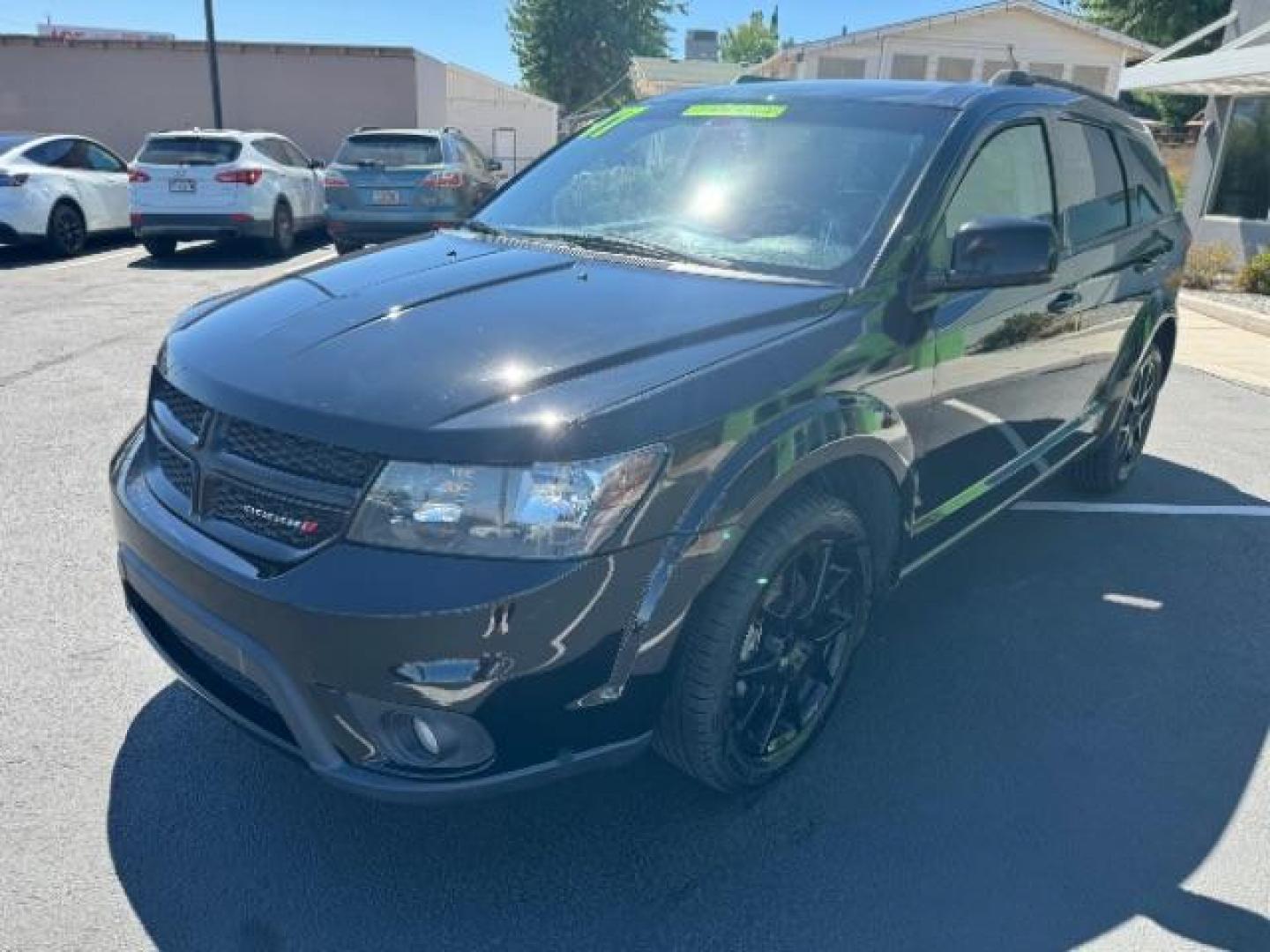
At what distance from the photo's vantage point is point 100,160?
13055mm

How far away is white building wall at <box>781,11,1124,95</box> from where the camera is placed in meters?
28.1

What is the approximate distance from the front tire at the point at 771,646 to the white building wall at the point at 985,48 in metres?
27.7

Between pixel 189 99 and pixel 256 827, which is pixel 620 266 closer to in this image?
pixel 256 827

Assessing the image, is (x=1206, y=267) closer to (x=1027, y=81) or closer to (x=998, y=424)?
(x=1027, y=81)

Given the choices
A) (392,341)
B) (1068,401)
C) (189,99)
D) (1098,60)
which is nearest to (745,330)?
(392,341)

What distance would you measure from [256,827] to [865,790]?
5.20 feet

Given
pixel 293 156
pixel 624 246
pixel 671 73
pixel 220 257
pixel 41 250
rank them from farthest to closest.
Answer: pixel 671 73 → pixel 293 156 → pixel 220 257 → pixel 41 250 → pixel 624 246

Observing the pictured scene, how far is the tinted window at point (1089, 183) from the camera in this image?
12.3 ft

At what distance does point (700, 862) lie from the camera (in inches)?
95.1

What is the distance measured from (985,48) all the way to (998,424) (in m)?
29.7

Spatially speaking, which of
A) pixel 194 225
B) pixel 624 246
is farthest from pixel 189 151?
pixel 624 246

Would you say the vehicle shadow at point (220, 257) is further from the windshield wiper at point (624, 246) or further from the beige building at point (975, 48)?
the beige building at point (975, 48)

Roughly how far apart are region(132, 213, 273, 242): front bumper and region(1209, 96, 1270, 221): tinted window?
1311 cm

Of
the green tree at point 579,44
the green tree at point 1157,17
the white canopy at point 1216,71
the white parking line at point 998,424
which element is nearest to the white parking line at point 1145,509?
the white parking line at point 998,424
